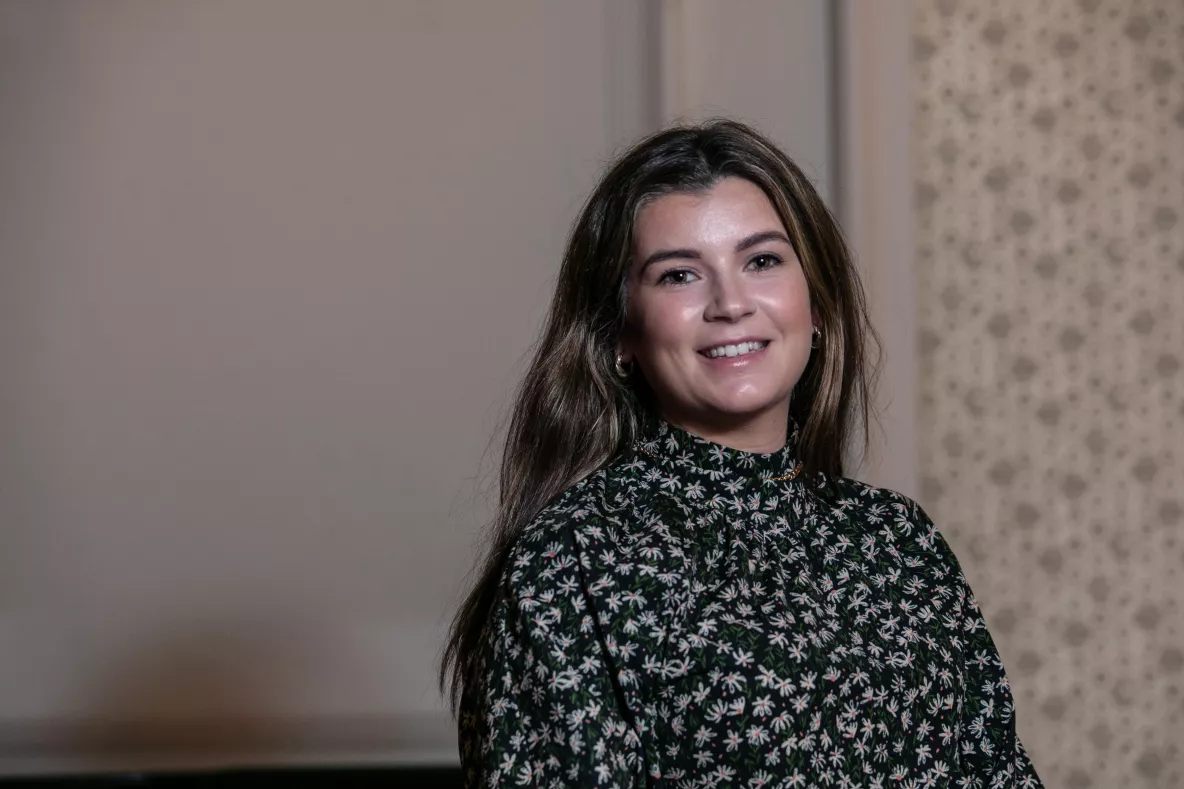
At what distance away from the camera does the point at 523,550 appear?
1.74 meters

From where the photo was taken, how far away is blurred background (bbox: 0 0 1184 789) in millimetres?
3289

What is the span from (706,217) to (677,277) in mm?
89

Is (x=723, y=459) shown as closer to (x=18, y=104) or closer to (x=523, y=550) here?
(x=523, y=550)

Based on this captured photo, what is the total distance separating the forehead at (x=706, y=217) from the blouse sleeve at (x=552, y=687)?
45cm

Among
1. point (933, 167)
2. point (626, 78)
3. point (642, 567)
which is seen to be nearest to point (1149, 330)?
point (933, 167)

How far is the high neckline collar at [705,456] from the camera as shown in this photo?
6.37 ft

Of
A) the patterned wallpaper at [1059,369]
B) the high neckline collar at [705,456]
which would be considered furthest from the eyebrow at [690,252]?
the patterned wallpaper at [1059,369]

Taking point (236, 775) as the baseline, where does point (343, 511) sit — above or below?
above

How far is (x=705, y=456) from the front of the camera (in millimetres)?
1943

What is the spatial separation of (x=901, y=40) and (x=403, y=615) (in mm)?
1750

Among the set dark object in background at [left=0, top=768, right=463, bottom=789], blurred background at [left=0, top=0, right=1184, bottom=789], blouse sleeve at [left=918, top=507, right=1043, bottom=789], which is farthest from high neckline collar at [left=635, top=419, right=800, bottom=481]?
dark object in background at [left=0, top=768, right=463, bottom=789]

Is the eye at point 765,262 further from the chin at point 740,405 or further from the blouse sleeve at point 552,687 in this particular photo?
the blouse sleeve at point 552,687

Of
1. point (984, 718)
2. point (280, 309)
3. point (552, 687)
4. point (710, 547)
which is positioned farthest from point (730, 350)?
point (280, 309)

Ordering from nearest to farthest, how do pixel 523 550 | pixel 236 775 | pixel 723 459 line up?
pixel 523 550
pixel 723 459
pixel 236 775
